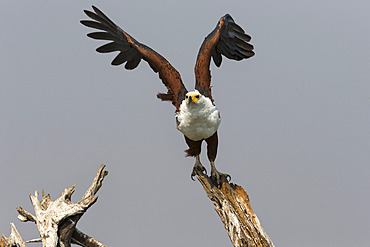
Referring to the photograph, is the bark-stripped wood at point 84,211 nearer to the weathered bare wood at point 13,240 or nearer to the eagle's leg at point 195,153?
the weathered bare wood at point 13,240

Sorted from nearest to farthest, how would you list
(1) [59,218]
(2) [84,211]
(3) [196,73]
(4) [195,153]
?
(1) [59,218], (2) [84,211], (3) [196,73], (4) [195,153]

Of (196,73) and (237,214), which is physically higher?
(196,73)

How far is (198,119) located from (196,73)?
51cm

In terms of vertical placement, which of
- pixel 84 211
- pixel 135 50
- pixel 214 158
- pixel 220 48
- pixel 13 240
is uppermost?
pixel 220 48

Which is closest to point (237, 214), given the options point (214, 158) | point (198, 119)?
point (214, 158)

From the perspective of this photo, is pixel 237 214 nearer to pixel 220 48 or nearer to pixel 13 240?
pixel 220 48

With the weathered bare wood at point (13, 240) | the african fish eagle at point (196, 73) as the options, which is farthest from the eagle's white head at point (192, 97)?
the weathered bare wood at point (13, 240)

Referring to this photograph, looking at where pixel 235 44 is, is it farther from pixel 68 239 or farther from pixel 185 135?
pixel 68 239

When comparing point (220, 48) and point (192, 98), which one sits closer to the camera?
point (192, 98)

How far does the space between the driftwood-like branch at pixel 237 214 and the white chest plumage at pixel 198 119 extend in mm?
512

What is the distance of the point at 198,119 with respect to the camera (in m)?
4.39

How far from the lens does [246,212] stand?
440 cm

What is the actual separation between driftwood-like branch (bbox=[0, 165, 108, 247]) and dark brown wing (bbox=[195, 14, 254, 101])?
127 centimetres

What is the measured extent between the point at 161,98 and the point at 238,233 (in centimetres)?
149
